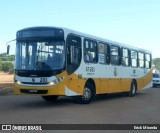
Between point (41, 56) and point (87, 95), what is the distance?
10.3ft

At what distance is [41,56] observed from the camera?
47.2 feet

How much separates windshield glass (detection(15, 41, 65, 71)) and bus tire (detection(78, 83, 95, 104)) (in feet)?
7.37

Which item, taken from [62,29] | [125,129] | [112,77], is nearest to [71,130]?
[125,129]

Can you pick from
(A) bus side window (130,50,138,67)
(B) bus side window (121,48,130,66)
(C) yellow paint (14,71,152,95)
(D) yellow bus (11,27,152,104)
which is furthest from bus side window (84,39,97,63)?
(A) bus side window (130,50,138,67)

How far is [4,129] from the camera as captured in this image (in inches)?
357

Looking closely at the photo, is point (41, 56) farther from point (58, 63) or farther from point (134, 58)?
point (134, 58)

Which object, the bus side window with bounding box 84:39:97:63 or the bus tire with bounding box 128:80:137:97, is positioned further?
the bus tire with bounding box 128:80:137:97

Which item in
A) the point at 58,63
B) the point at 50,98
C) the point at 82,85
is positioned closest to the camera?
the point at 58,63

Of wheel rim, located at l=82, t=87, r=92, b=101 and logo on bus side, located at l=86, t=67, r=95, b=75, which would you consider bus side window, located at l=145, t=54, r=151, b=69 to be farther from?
wheel rim, located at l=82, t=87, r=92, b=101

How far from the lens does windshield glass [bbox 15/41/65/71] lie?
1430 cm

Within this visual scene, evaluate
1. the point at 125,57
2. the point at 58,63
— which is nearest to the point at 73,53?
the point at 58,63

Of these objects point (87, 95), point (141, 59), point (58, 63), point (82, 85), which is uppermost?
point (141, 59)

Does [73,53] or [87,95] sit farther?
[87,95]

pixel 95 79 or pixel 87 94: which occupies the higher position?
pixel 95 79
